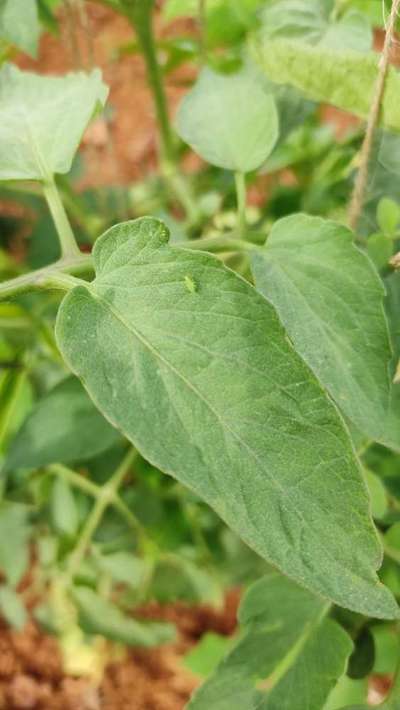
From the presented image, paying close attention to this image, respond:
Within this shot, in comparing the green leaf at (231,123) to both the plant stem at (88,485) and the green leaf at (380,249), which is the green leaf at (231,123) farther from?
the plant stem at (88,485)

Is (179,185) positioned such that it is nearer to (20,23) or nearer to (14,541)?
(20,23)

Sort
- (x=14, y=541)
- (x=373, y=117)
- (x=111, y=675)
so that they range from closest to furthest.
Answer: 1. (x=373, y=117)
2. (x=14, y=541)
3. (x=111, y=675)

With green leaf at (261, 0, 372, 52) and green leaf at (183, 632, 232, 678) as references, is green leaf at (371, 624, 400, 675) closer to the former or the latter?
green leaf at (183, 632, 232, 678)

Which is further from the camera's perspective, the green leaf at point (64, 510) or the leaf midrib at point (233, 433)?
the green leaf at point (64, 510)

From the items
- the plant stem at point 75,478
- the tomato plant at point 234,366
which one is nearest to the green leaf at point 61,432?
the tomato plant at point 234,366

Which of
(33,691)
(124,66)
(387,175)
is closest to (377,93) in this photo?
(387,175)

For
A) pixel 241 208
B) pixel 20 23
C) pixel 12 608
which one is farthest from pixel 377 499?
pixel 12 608
